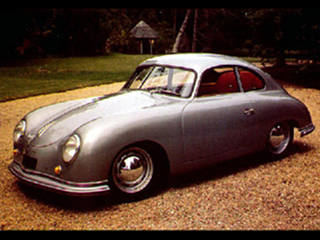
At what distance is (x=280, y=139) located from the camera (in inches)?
198

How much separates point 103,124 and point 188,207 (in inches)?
45.8

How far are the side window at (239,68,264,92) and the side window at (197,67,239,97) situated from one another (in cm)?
13

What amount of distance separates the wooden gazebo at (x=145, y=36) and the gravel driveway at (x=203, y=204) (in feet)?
108

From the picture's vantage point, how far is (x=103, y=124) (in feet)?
11.3

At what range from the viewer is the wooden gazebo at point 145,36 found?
36.6 metres

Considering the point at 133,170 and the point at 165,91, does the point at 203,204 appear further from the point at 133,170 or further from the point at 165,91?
the point at 165,91

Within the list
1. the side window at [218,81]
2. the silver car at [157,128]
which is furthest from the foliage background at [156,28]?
the side window at [218,81]

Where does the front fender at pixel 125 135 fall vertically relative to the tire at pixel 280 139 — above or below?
above

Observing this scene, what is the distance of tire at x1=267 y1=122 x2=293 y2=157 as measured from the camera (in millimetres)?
4895

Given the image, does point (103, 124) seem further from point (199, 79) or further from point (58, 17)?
point (58, 17)

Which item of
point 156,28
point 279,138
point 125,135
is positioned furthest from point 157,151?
point 156,28

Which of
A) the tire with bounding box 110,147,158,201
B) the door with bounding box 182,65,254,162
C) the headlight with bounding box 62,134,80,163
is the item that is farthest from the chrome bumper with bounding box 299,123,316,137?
the headlight with bounding box 62,134,80,163

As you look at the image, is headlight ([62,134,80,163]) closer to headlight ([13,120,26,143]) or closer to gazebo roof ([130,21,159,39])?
headlight ([13,120,26,143])

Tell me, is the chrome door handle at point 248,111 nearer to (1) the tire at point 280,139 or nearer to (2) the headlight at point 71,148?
(1) the tire at point 280,139
